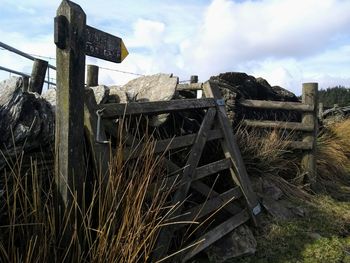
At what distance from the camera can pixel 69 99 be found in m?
3.61

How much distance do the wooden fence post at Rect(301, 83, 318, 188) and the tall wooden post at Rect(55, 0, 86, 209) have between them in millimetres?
A: 4570

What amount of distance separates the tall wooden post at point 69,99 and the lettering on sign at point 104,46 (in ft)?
0.43

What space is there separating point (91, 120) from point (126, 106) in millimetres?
427

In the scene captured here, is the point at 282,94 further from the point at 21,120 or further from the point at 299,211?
the point at 21,120

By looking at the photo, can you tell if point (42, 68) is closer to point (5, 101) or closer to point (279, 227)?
point (5, 101)

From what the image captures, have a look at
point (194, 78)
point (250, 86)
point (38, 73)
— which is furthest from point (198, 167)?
point (194, 78)

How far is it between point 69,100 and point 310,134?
4.83 metres

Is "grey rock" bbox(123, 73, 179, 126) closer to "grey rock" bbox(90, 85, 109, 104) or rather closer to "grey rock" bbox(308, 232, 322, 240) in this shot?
"grey rock" bbox(90, 85, 109, 104)

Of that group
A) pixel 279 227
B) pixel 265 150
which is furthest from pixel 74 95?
pixel 265 150

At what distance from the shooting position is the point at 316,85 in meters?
7.52

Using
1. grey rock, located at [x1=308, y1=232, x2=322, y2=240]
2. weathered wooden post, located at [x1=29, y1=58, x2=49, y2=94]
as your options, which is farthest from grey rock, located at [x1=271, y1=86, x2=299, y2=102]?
weathered wooden post, located at [x1=29, y1=58, x2=49, y2=94]

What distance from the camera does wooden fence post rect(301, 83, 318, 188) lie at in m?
7.26

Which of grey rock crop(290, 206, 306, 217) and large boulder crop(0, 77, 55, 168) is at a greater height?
large boulder crop(0, 77, 55, 168)

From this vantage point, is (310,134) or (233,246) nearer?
(233,246)
